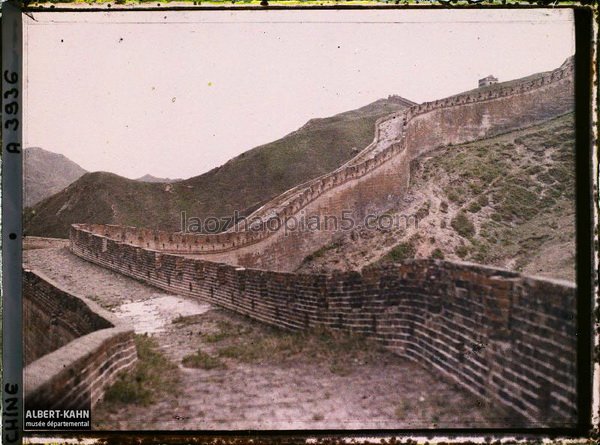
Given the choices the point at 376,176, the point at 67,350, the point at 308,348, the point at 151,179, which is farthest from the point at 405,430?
the point at 376,176

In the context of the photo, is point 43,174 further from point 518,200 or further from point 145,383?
point 518,200

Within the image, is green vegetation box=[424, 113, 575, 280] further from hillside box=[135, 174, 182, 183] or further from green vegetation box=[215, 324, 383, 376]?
hillside box=[135, 174, 182, 183]

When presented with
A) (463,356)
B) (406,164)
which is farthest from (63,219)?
(406,164)

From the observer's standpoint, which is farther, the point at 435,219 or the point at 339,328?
the point at 435,219

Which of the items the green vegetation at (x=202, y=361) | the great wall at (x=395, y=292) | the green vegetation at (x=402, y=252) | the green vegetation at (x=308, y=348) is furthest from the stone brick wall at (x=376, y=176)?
the green vegetation at (x=202, y=361)

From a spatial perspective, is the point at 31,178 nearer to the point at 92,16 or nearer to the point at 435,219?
the point at 92,16

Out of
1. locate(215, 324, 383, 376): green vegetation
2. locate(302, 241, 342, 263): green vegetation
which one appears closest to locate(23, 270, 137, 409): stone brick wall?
locate(215, 324, 383, 376): green vegetation
